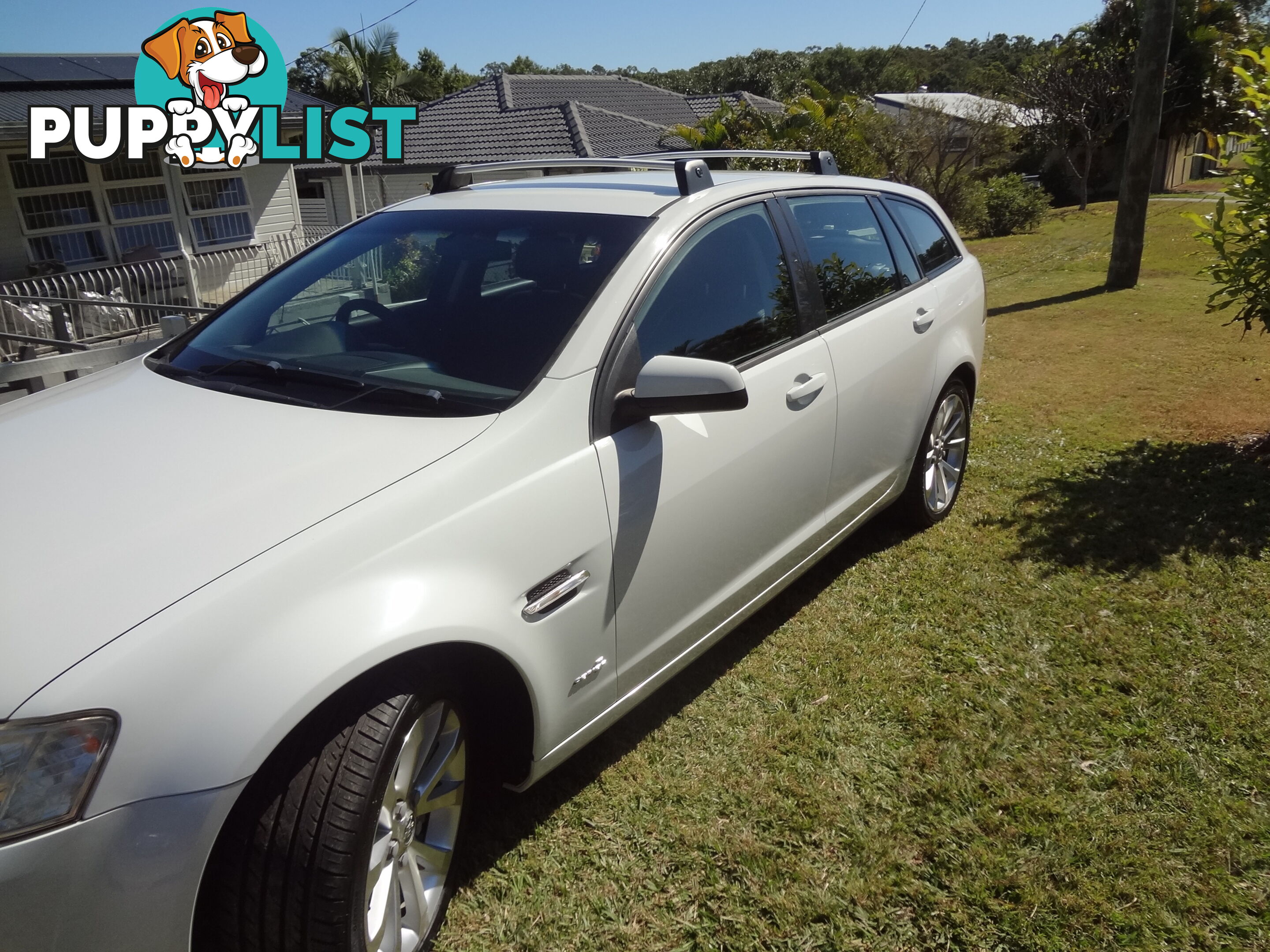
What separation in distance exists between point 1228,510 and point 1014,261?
12.5m

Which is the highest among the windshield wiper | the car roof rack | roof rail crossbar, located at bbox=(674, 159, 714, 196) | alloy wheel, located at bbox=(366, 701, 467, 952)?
the car roof rack

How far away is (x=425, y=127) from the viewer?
873 inches

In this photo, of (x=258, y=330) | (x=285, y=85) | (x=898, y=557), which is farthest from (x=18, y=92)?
(x=898, y=557)

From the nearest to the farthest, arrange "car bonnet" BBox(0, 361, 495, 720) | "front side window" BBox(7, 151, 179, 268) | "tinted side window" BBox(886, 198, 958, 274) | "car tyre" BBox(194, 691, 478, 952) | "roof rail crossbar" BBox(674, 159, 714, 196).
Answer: "car bonnet" BBox(0, 361, 495, 720)
"car tyre" BBox(194, 691, 478, 952)
"roof rail crossbar" BBox(674, 159, 714, 196)
"tinted side window" BBox(886, 198, 958, 274)
"front side window" BBox(7, 151, 179, 268)

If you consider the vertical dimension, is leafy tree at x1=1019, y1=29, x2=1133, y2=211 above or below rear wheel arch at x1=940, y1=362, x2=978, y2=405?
above

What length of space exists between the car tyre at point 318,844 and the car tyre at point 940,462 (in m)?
2.97

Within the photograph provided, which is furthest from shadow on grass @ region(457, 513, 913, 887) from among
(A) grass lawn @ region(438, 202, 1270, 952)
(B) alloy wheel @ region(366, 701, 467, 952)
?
(B) alloy wheel @ region(366, 701, 467, 952)

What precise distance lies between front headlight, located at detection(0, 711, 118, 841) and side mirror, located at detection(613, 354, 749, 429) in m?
1.38

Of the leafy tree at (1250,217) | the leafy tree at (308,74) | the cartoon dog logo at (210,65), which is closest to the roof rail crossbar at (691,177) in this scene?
the leafy tree at (1250,217)

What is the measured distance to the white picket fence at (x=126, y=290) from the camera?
1120cm

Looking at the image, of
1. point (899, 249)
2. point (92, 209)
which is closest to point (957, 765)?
point (899, 249)

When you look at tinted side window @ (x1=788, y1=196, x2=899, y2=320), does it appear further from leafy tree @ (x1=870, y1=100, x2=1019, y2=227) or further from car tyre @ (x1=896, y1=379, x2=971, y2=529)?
leafy tree @ (x1=870, y1=100, x2=1019, y2=227)

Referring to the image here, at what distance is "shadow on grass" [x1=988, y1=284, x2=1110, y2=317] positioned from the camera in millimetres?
10992

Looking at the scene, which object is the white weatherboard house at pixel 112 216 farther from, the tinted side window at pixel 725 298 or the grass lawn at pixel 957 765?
the grass lawn at pixel 957 765
